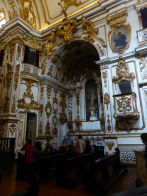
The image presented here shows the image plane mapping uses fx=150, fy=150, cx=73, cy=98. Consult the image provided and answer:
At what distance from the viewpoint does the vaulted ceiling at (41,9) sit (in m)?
12.1

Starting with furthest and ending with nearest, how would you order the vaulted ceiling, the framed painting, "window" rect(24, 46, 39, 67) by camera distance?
the vaulted ceiling < "window" rect(24, 46, 39, 67) < the framed painting

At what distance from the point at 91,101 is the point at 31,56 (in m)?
6.34

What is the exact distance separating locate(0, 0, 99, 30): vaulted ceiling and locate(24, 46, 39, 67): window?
283cm

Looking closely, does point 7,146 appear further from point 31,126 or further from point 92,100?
point 92,100

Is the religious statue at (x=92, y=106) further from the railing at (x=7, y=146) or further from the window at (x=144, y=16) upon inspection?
the railing at (x=7, y=146)

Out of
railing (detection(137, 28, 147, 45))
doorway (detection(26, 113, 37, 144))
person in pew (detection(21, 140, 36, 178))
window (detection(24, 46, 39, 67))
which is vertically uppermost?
window (detection(24, 46, 39, 67))

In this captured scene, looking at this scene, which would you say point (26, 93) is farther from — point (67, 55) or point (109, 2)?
point (109, 2)

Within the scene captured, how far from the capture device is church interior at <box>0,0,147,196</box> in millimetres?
5613

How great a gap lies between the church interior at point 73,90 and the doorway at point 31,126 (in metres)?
0.07

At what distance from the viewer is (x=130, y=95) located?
800 cm

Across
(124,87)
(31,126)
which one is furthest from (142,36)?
(31,126)

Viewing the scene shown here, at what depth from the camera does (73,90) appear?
1452 centimetres

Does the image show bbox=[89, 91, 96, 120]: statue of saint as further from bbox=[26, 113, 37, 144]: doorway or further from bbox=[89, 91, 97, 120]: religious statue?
bbox=[26, 113, 37, 144]: doorway

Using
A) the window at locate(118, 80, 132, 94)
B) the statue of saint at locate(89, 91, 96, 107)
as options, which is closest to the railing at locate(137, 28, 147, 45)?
the window at locate(118, 80, 132, 94)
